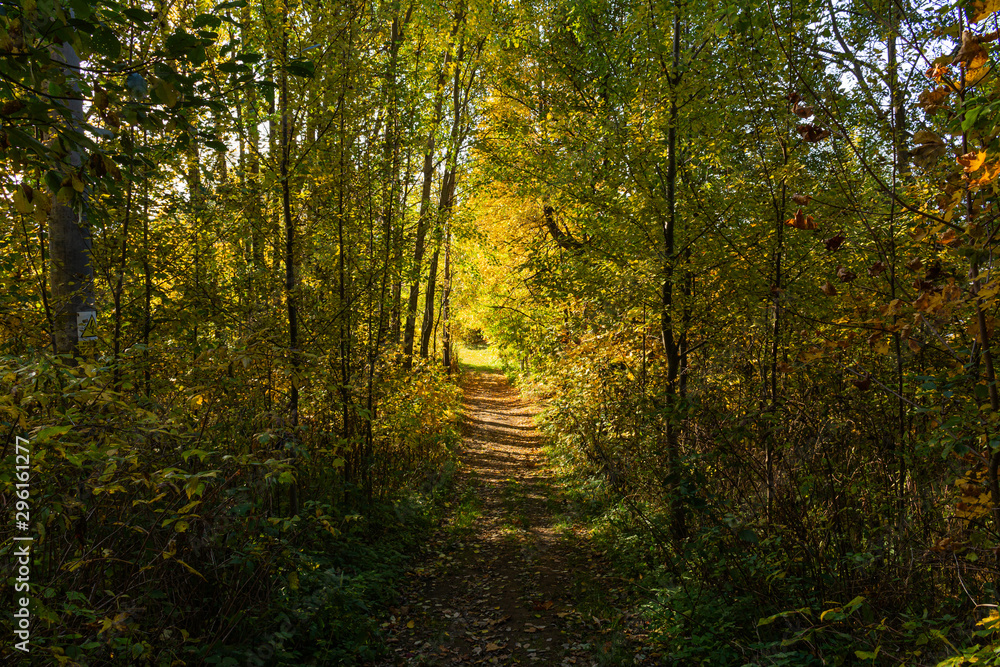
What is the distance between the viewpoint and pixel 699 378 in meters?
5.96

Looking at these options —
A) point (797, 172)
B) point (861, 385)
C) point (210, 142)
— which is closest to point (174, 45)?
point (210, 142)

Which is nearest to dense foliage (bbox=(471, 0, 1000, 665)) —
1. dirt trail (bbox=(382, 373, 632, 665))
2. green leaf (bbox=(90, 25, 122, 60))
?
dirt trail (bbox=(382, 373, 632, 665))

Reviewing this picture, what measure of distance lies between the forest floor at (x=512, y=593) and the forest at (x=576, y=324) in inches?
4.3

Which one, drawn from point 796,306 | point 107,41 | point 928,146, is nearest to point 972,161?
point 928,146

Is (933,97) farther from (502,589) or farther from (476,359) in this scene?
(476,359)

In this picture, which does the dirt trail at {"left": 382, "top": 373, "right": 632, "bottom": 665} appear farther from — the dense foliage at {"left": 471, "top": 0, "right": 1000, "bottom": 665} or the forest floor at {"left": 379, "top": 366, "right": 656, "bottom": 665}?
the dense foliage at {"left": 471, "top": 0, "right": 1000, "bottom": 665}

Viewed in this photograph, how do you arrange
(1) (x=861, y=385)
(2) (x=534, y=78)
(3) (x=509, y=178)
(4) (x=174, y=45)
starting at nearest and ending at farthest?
(4) (x=174, y=45), (1) (x=861, y=385), (3) (x=509, y=178), (2) (x=534, y=78)

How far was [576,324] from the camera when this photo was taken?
8391 mm

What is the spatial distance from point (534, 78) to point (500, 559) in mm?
9094

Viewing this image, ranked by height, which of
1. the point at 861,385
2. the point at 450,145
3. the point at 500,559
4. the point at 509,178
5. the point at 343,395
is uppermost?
the point at 450,145

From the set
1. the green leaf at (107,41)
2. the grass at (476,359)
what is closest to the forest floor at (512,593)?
the green leaf at (107,41)

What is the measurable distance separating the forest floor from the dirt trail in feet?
0.03

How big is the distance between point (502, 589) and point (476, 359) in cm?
3317

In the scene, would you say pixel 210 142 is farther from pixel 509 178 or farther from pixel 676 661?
pixel 509 178
